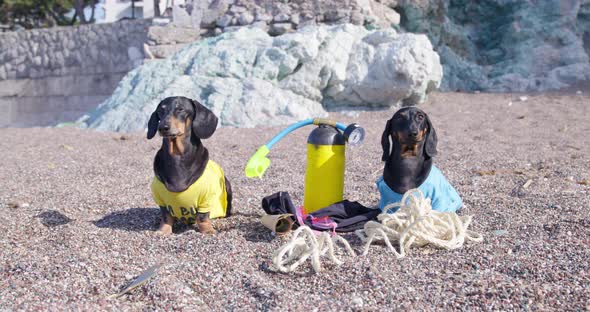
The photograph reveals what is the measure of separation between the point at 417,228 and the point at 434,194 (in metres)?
0.36

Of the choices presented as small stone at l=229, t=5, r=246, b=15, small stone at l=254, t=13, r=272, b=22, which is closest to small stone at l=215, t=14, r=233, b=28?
small stone at l=229, t=5, r=246, b=15

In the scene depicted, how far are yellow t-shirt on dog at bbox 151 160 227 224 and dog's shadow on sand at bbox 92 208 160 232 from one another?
25 cm

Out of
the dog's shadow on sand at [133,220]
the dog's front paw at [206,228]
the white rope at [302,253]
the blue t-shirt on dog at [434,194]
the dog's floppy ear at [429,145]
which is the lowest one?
the dog's shadow on sand at [133,220]

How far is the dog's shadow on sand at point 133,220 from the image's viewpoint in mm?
→ 3125

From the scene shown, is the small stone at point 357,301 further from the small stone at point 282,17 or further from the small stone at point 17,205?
the small stone at point 282,17

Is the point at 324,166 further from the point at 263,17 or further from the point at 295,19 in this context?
the point at 263,17

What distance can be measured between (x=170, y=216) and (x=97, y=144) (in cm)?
419

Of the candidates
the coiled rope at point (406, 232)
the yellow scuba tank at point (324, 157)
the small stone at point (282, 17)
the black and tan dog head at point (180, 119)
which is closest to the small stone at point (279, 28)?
the small stone at point (282, 17)

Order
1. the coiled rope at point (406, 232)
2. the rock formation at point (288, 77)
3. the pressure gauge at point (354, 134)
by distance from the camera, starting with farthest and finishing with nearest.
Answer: the rock formation at point (288, 77)
the pressure gauge at point (354, 134)
the coiled rope at point (406, 232)

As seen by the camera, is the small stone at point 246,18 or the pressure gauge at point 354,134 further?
the small stone at point 246,18

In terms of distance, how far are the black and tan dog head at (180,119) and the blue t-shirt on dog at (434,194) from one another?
3.48 feet

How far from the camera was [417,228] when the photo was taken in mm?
2625

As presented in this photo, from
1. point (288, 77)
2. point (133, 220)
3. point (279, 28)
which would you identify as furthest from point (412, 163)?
point (279, 28)

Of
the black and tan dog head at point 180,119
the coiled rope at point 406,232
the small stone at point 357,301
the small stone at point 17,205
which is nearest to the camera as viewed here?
the small stone at point 357,301
